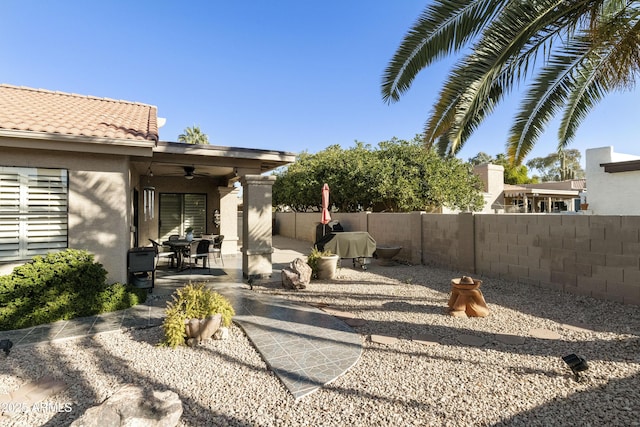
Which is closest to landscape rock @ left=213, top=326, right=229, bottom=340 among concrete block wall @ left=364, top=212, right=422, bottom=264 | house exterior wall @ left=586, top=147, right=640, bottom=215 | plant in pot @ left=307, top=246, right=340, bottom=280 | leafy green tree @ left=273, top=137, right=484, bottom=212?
plant in pot @ left=307, top=246, right=340, bottom=280

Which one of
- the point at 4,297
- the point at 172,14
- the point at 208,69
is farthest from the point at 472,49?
the point at 208,69

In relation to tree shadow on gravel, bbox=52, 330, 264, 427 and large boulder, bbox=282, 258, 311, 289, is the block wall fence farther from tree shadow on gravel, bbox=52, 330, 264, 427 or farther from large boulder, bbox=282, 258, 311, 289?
tree shadow on gravel, bbox=52, 330, 264, 427

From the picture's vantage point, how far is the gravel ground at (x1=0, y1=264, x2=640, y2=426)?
2975 mm

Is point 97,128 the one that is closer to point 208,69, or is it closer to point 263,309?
point 263,309

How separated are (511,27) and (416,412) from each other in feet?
19.0

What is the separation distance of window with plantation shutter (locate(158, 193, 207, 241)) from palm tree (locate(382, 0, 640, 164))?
33.3ft

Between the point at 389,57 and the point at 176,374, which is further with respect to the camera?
the point at 389,57

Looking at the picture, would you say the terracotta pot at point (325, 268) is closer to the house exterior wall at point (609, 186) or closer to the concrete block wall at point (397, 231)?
the concrete block wall at point (397, 231)

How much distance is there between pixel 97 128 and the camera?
6707 mm

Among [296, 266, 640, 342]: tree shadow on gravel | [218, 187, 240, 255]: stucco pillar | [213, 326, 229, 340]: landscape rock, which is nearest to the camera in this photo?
[213, 326, 229, 340]: landscape rock

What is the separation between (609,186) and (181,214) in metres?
19.2

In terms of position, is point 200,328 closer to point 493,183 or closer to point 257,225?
point 257,225

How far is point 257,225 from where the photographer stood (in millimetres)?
8781

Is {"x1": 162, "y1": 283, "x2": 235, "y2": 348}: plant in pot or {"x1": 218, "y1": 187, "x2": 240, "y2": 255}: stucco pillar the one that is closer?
{"x1": 162, "y1": 283, "x2": 235, "y2": 348}: plant in pot
